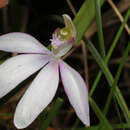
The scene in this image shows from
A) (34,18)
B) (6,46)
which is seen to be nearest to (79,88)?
(6,46)

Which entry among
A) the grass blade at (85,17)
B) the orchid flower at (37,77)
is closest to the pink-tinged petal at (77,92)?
the orchid flower at (37,77)

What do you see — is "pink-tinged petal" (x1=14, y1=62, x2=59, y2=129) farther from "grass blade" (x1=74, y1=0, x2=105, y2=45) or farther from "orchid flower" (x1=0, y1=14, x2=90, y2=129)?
"grass blade" (x1=74, y1=0, x2=105, y2=45)

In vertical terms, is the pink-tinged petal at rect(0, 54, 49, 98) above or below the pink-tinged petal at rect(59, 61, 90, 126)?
above

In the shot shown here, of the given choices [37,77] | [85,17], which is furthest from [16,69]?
[85,17]

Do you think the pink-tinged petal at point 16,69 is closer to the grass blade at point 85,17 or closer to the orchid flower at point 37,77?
the orchid flower at point 37,77

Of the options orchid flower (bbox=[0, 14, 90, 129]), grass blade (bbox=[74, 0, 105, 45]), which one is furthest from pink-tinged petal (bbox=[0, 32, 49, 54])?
grass blade (bbox=[74, 0, 105, 45])

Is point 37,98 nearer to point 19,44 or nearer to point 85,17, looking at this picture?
point 19,44

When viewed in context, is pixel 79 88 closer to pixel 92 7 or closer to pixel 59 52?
pixel 59 52
